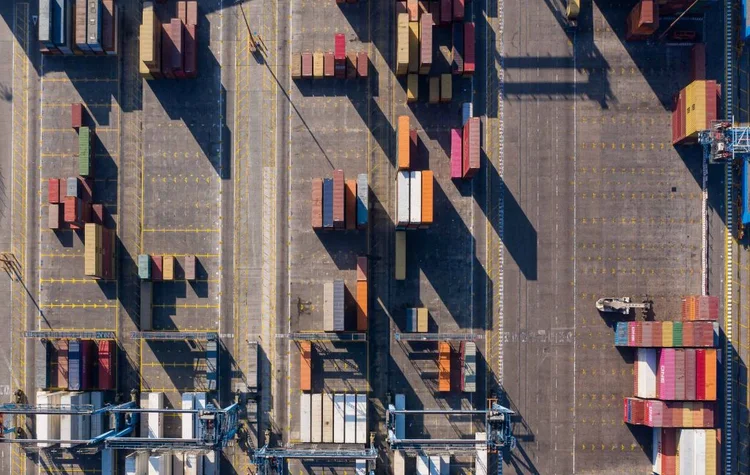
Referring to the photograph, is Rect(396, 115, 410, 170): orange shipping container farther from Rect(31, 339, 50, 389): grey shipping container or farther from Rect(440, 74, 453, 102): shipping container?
Rect(31, 339, 50, 389): grey shipping container

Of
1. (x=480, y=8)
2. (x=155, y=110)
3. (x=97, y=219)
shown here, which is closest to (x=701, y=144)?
(x=480, y=8)

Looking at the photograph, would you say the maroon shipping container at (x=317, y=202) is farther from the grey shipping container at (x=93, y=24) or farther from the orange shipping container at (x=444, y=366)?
the grey shipping container at (x=93, y=24)

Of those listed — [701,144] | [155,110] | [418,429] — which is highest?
[155,110]

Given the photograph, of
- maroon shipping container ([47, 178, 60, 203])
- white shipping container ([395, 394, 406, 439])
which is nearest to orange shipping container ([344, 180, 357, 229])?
white shipping container ([395, 394, 406, 439])

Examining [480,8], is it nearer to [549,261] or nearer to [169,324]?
[549,261]

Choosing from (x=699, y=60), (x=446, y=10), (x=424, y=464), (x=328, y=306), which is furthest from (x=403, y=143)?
(x=424, y=464)

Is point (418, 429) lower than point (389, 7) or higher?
lower
